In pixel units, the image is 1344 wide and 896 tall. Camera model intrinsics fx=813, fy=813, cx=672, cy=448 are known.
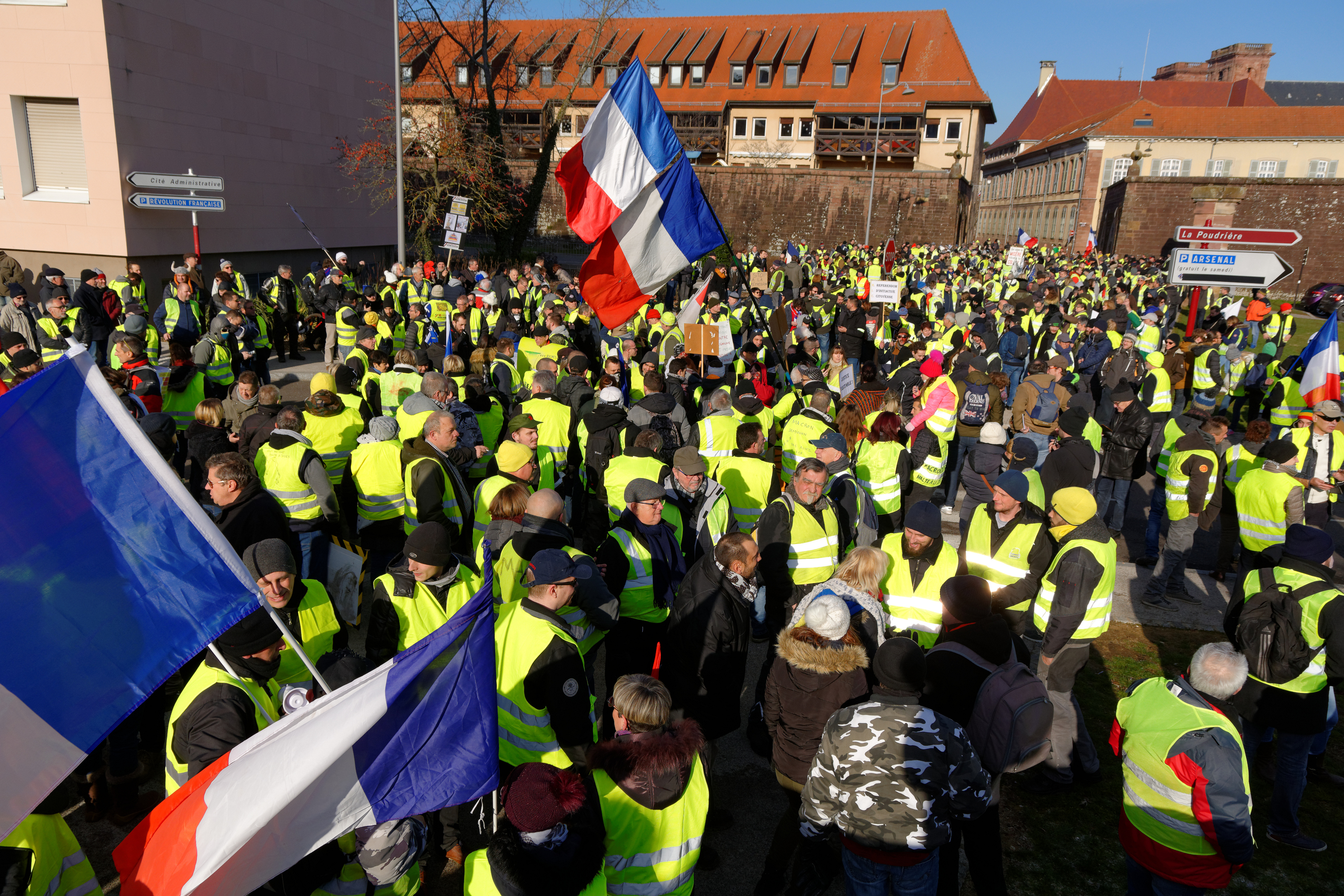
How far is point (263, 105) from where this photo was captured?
20688 millimetres

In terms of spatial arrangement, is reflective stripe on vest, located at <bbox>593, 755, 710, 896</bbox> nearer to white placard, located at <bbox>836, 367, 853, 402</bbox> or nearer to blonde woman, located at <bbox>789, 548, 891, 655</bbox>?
blonde woman, located at <bbox>789, 548, 891, 655</bbox>

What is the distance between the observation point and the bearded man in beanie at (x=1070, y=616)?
4680mm

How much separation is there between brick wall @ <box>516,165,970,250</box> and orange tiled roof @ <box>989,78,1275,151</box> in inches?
1320

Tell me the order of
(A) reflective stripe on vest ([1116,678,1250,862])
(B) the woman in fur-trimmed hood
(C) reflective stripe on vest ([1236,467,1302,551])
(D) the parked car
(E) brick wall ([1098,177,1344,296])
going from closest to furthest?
(A) reflective stripe on vest ([1116,678,1250,862]) → (B) the woman in fur-trimmed hood → (C) reflective stripe on vest ([1236,467,1302,551]) → (D) the parked car → (E) brick wall ([1098,177,1344,296])

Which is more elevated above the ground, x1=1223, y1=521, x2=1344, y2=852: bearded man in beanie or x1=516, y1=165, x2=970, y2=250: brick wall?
x1=516, y1=165, x2=970, y2=250: brick wall

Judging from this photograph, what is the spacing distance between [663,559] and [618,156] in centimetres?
331

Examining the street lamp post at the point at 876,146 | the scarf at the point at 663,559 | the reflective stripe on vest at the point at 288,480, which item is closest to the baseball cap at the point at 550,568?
the scarf at the point at 663,559

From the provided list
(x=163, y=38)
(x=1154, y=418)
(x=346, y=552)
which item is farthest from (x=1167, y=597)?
(x=163, y=38)

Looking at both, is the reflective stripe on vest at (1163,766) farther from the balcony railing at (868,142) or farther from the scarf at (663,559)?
the balcony railing at (868,142)

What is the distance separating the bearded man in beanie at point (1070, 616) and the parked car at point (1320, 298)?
31642 mm

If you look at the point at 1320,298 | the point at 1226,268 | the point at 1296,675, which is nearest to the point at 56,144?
the point at 1296,675

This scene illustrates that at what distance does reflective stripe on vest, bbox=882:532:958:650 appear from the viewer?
15.4ft

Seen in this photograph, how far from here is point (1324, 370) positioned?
8.55 m

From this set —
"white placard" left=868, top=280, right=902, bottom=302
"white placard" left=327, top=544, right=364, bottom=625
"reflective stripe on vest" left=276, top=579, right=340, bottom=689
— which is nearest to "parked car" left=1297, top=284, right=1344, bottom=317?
"white placard" left=868, top=280, right=902, bottom=302
